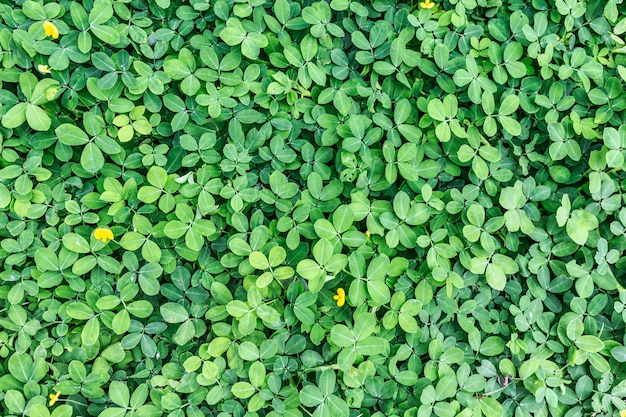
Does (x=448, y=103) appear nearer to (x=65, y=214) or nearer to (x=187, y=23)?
(x=187, y=23)

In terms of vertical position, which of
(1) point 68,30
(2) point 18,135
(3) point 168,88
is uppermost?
(1) point 68,30

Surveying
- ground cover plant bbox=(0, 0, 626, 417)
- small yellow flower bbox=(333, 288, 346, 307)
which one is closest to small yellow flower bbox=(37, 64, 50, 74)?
ground cover plant bbox=(0, 0, 626, 417)

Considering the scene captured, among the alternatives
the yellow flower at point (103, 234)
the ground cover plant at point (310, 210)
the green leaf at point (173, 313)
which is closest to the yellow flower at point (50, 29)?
the ground cover plant at point (310, 210)

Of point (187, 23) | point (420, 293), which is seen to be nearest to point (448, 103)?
point (420, 293)

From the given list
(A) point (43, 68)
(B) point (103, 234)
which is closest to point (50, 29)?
(A) point (43, 68)

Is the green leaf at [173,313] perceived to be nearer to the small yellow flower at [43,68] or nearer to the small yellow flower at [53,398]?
the small yellow flower at [53,398]

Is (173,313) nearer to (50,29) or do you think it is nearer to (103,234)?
(103,234)

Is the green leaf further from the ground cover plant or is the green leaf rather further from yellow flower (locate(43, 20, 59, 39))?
yellow flower (locate(43, 20, 59, 39))

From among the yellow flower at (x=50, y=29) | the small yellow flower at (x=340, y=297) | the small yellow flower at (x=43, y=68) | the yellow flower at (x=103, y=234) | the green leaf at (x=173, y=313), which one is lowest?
the green leaf at (x=173, y=313)
